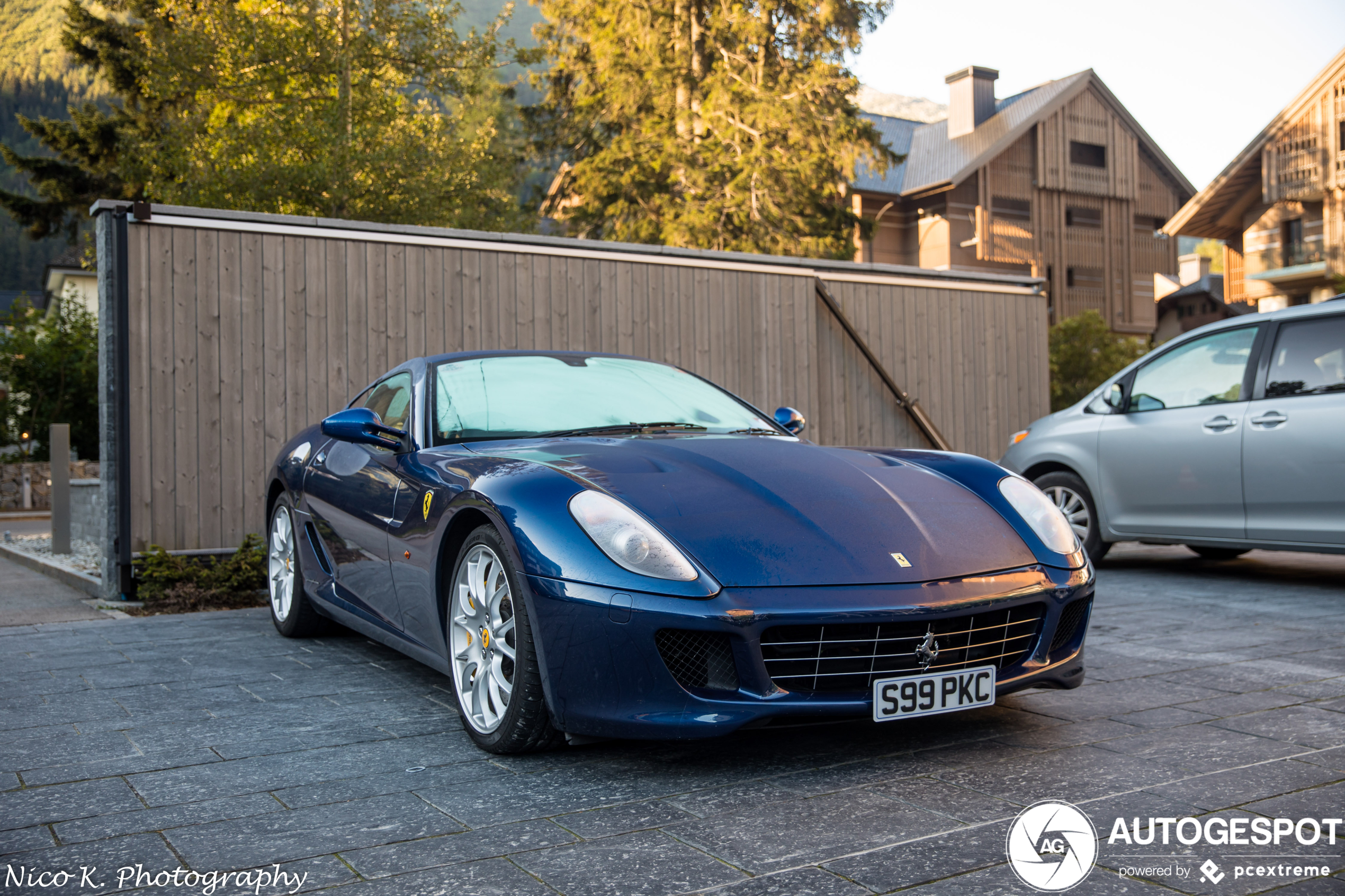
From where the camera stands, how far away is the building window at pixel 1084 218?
37344mm

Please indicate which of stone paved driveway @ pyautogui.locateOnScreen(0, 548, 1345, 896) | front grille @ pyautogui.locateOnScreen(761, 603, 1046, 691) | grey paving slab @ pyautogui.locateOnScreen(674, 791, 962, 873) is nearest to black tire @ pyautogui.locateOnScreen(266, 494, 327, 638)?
stone paved driveway @ pyautogui.locateOnScreen(0, 548, 1345, 896)

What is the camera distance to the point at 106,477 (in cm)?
635

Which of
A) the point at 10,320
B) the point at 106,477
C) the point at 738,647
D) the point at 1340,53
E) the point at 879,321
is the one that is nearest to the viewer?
the point at 738,647

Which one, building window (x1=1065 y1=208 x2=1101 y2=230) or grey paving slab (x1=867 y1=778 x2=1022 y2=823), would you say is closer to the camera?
grey paving slab (x1=867 y1=778 x2=1022 y2=823)

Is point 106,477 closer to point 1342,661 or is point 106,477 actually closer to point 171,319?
point 171,319

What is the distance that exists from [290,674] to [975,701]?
2679 mm

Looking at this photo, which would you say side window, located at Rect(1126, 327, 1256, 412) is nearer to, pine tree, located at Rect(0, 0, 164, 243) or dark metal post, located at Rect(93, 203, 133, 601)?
dark metal post, located at Rect(93, 203, 133, 601)

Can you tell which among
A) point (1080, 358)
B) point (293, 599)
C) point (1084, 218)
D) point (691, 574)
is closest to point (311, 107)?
point (293, 599)

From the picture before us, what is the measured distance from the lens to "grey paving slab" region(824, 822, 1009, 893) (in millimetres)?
2107

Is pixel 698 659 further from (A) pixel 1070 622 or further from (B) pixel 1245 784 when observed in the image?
(B) pixel 1245 784

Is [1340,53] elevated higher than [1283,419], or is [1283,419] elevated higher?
[1340,53]

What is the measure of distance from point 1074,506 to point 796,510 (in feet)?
15.6

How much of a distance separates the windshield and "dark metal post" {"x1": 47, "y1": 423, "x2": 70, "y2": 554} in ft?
24.1

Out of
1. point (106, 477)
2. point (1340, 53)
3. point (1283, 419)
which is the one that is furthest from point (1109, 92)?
point (106, 477)
